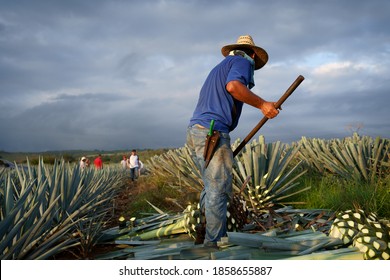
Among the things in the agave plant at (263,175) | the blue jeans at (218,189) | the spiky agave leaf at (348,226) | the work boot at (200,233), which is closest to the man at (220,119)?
the blue jeans at (218,189)

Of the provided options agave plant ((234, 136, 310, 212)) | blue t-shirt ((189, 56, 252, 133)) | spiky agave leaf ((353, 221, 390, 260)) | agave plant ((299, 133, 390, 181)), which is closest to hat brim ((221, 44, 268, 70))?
blue t-shirt ((189, 56, 252, 133))

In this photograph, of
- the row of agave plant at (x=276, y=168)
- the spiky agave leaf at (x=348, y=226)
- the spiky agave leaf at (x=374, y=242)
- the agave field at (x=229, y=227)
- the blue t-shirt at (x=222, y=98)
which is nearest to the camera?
Answer: the spiky agave leaf at (x=374, y=242)

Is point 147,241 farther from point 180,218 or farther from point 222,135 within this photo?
point 222,135

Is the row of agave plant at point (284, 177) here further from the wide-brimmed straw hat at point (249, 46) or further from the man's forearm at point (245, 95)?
the wide-brimmed straw hat at point (249, 46)

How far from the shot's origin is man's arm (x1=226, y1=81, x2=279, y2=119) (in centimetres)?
367

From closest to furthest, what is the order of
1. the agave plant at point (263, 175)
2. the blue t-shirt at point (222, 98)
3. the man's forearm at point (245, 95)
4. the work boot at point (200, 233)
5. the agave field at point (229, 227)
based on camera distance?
1. the agave field at point (229, 227)
2. the man's forearm at point (245, 95)
3. the blue t-shirt at point (222, 98)
4. the work boot at point (200, 233)
5. the agave plant at point (263, 175)

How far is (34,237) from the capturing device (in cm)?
353

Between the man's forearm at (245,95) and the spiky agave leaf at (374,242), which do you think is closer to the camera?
the spiky agave leaf at (374,242)

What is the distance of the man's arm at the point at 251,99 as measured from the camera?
3666mm

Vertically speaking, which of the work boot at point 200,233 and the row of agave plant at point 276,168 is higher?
the row of agave plant at point 276,168

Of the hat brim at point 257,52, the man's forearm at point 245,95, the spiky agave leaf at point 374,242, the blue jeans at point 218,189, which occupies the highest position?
the hat brim at point 257,52

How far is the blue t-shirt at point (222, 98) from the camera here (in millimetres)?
3852

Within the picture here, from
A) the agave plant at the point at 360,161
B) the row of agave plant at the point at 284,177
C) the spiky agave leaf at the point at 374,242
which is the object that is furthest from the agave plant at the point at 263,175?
the spiky agave leaf at the point at 374,242
